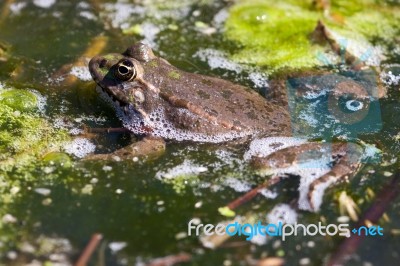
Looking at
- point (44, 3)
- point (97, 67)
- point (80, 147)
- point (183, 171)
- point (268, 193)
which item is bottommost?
point (44, 3)

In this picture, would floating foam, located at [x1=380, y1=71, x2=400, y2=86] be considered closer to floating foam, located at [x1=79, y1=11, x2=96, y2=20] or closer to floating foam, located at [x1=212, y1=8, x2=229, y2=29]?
floating foam, located at [x1=212, y1=8, x2=229, y2=29]

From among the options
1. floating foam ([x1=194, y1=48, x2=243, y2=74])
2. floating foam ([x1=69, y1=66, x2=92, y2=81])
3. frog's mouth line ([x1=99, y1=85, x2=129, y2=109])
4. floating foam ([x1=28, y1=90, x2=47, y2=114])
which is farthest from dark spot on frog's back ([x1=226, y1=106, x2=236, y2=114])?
floating foam ([x1=28, y1=90, x2=47, y2=114])

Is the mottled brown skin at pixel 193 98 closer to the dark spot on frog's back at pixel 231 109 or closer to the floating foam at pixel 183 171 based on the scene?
the dark spot on frog's back at pixel 231 109

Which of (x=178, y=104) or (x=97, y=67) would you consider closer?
(x=178, y=104)

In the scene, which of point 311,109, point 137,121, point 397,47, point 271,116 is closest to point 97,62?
point 137,121

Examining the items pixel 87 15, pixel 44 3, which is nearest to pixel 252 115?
pixel 87 15

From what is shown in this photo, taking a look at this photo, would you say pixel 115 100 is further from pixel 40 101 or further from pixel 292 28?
pixel 292 28

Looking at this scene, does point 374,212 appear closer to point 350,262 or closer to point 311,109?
point 350,262
